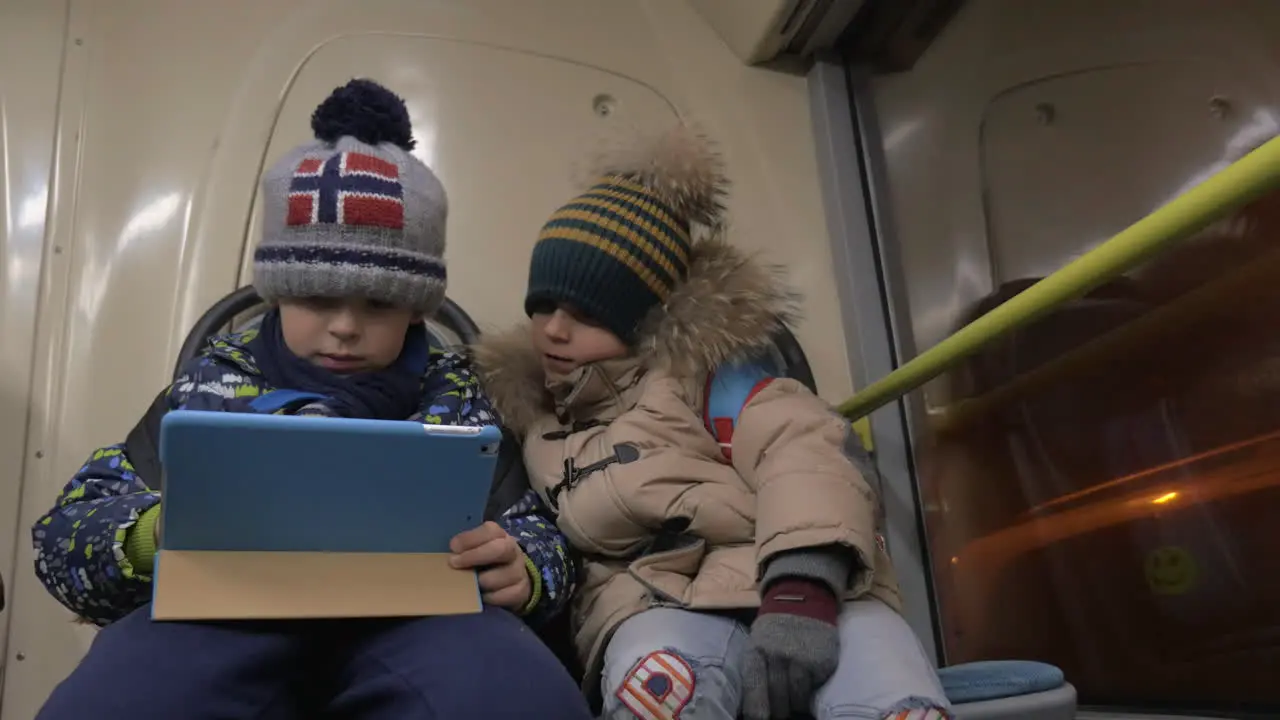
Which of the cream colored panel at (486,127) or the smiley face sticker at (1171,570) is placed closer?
the smiley face sticker at (1171,570)

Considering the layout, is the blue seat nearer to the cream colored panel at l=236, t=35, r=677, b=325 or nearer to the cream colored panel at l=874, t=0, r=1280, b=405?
the cream colored panel at l=874, t=0, r=1280, b=405

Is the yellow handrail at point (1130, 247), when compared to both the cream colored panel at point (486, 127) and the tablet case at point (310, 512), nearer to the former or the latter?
the tablet case at point (310, 512)

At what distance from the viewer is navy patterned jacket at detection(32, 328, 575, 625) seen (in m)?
0.72

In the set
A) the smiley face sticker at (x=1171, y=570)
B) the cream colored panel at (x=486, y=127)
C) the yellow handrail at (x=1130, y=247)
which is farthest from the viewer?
the cream colored panel at (x=486, y=127)

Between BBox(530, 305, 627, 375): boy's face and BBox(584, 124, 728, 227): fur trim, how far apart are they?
0.16 metres

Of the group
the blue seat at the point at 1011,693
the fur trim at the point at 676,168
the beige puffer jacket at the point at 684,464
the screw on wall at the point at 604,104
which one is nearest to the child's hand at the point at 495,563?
the beige puffer jacket at the point at 684,464

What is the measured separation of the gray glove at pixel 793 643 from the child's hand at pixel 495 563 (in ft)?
0.59

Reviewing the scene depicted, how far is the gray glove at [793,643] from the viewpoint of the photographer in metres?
0.76

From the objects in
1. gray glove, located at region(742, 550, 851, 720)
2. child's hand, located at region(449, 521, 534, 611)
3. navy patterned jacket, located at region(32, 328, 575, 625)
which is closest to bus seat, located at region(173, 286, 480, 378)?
navy patterned jacket, located at region(32, 328, 575, 625)

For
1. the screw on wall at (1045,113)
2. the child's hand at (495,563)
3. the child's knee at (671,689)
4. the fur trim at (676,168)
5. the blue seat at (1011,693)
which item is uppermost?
the screw on wall at (1045,113)

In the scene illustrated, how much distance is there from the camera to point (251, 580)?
0.66 m

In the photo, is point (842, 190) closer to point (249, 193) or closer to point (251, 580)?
point (249, 193)

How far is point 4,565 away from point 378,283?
1.96ft

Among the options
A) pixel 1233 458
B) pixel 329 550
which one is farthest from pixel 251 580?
pixel 1233 458
